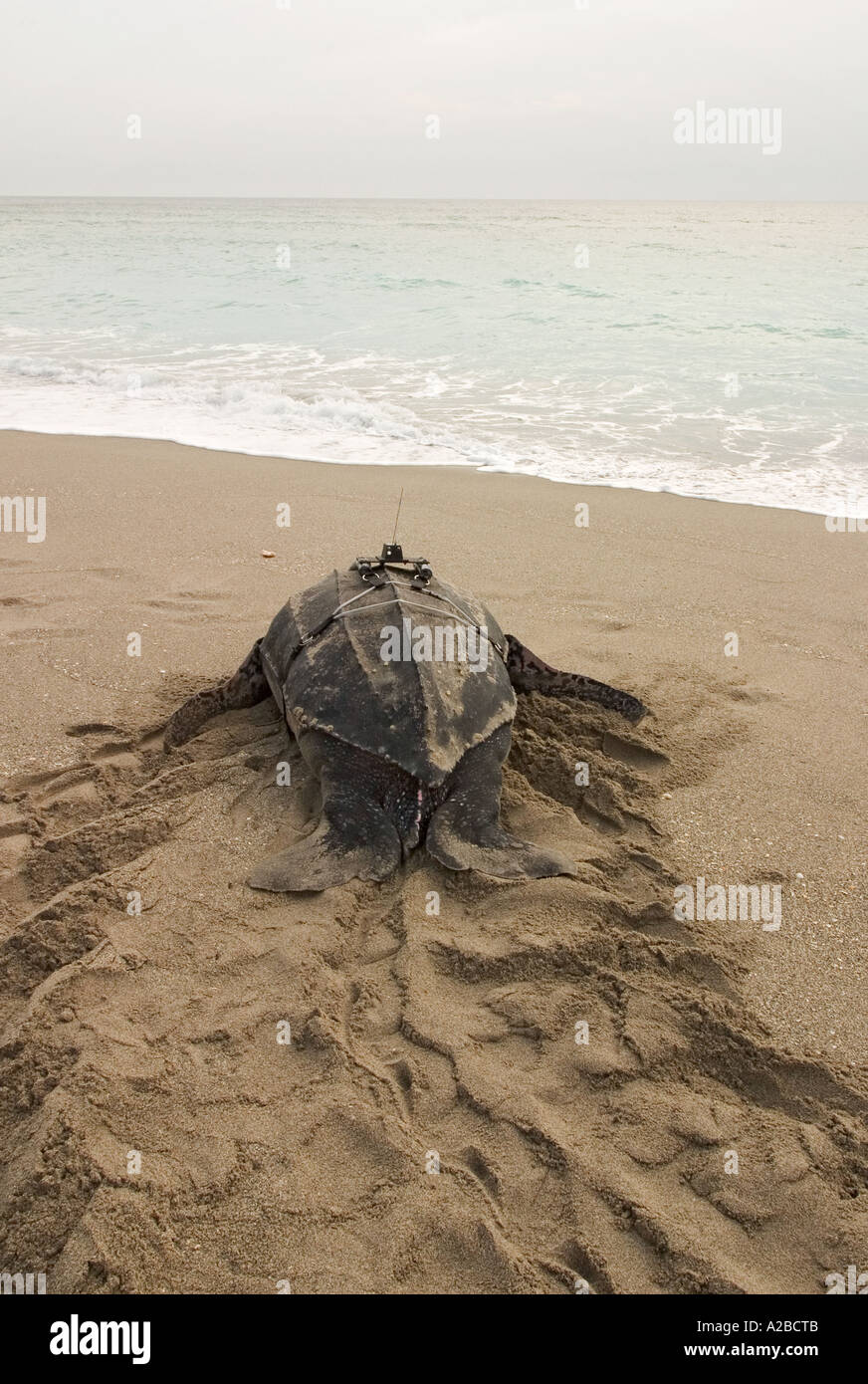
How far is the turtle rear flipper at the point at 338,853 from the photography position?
8.68 feet

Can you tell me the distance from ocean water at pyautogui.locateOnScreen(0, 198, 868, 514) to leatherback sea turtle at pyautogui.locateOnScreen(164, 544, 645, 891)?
4028mm

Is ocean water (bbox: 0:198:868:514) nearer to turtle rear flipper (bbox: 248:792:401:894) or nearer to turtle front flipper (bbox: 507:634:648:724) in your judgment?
turtle front flipper (bbox: 507:634:648:724)

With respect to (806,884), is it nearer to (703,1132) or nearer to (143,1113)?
(703,1132)

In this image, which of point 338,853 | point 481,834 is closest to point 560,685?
point 481,834

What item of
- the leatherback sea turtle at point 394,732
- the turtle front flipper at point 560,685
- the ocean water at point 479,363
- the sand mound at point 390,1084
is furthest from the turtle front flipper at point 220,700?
the ocean water at point 479,363

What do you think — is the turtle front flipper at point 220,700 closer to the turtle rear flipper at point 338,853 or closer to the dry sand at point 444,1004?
the dry sand at point 444,1004

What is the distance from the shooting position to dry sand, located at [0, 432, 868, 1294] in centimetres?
174

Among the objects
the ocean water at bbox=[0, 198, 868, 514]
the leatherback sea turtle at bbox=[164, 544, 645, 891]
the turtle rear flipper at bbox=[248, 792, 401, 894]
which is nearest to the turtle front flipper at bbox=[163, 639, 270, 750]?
the leatherback sea turtle at bbox=[164, 544, 645, 891]

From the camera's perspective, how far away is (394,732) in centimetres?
282

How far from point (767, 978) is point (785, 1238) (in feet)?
2.48

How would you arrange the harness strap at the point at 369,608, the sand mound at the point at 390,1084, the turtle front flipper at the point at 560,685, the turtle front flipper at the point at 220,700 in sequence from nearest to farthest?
the sand mound at the point at 390,1084
the harness strap at the point at 369,608
the turtle front flipper at the point at 220,700
the turtle front flipper at the point at 560,685

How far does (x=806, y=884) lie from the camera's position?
2801 mm

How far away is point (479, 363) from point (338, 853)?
9.80 meters

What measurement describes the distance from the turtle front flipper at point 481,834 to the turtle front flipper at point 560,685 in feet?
2.08
